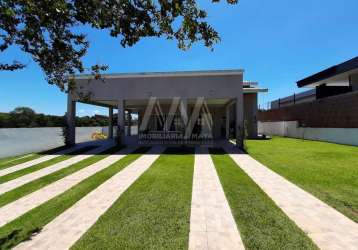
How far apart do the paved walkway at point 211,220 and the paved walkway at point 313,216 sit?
1158 mm

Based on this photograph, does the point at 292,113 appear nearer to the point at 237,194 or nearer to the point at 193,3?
the point at 237,194

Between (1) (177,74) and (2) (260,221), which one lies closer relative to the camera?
(2) (260,221)

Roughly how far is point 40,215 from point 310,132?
21597 millimetres

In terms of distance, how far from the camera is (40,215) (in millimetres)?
4422

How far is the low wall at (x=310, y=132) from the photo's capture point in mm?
15347

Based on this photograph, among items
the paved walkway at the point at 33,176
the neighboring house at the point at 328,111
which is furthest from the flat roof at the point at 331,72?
the paved walkway at the point at 33,176

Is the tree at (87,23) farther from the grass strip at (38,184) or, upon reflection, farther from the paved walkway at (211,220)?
the grass strip at (38,184)

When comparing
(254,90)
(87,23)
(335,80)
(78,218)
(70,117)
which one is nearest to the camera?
(87,23)

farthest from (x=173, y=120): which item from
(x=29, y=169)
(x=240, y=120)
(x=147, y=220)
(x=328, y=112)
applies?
(x=147, y=220)

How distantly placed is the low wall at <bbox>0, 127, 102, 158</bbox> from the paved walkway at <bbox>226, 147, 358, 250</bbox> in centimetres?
1211

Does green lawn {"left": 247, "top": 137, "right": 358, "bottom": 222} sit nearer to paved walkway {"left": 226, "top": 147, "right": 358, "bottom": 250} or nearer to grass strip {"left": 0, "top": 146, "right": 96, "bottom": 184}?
paved walkway {"left": 226, "top": 147, "right": 358, "bottom": 250}

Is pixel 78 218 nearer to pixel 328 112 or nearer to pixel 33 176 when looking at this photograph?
pixel 33 176

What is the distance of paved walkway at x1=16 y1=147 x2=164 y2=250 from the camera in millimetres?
3359

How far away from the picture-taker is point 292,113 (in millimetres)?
23875
